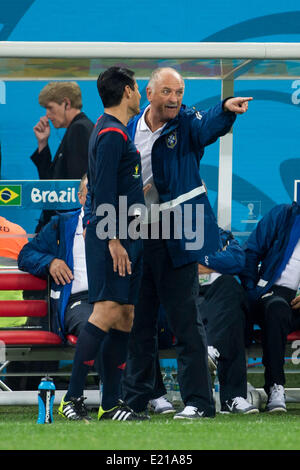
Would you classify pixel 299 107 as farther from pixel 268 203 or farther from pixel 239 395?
pixel 239 395

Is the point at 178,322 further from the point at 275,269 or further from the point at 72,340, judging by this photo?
the point at 275,269

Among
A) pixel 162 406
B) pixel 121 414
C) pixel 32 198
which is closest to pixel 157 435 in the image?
pixel 121 414

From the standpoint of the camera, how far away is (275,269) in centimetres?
503

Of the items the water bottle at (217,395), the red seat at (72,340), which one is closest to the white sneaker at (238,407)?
the water bottle at (217,395)

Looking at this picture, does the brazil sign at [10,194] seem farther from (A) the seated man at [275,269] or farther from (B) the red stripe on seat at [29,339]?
(A) the seated man at [275,269]

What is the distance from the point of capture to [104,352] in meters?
4.08

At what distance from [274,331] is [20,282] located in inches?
51.8

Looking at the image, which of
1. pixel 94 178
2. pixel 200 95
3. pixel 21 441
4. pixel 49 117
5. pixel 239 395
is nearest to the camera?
pixel 21 441

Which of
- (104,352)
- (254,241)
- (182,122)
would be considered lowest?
(104,352)

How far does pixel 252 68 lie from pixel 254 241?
0.91 metres

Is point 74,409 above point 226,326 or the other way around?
the other way around

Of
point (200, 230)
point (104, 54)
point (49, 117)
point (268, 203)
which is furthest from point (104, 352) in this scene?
point (268, 203)

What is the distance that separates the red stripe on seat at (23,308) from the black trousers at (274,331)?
43.6 inches

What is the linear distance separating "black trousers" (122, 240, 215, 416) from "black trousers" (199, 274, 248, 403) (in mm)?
388
